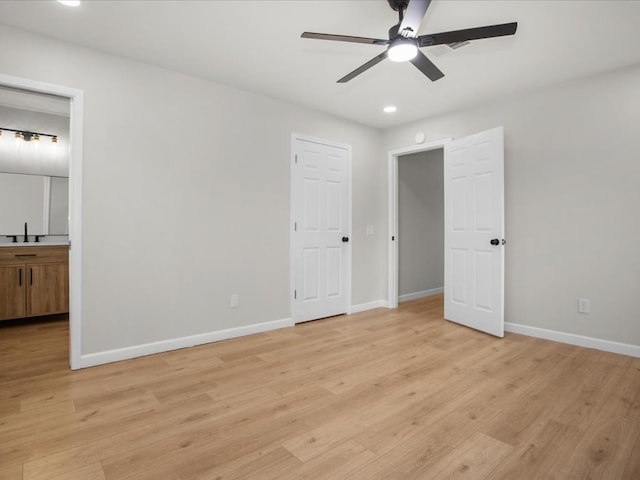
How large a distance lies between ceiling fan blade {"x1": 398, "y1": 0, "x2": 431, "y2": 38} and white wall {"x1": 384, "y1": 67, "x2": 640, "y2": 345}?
7.29ft

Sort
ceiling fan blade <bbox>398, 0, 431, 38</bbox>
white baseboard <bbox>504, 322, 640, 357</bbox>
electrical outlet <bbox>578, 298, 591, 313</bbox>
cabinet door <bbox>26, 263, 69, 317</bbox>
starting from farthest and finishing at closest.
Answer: cabinet door <bbox>26, 263, 69, 317</bbox> < electrical outlet <bbox>578, 298, 591, 313</bbox> < white baseboard <bbox>504, 322, 640, 357</bbox> < ceiling fan blade <bbox>398, 0, 431, 38</bbox>

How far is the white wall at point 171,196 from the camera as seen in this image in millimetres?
2723

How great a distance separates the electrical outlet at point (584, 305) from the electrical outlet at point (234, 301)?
336cm

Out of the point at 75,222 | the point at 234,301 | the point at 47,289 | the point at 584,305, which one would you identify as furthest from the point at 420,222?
the point at 47,289

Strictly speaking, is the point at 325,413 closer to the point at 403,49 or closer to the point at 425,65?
the point at 403,49

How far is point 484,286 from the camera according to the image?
12.0ft

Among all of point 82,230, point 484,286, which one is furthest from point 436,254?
point 82,230

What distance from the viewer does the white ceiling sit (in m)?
2.22

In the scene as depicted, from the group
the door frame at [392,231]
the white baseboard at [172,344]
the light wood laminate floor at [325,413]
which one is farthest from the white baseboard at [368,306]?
the light wood laminate floor at [325,413]

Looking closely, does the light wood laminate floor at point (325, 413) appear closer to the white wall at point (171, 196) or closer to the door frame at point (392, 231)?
the white wall at point (171, 196)

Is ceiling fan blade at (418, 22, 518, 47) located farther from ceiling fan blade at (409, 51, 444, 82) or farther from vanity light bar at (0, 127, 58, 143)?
vanity light bar at (0, 127, 58, 143)

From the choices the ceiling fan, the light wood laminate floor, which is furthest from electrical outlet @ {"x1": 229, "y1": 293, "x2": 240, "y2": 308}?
the ceiling fan

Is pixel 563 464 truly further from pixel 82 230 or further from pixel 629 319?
pixel 82 230

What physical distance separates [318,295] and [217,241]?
148cm
